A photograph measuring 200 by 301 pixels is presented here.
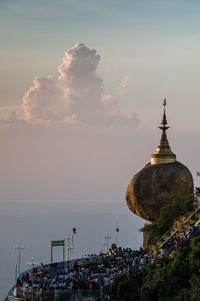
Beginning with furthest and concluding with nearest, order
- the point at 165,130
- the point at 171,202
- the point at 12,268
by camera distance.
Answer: the point at 12,268, the point at 165,130, the point at 171,202

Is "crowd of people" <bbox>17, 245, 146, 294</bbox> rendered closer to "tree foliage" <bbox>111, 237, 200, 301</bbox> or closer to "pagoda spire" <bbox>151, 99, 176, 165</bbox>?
"tree foliage" <bbox>111, 237, 200, 301</bbox>

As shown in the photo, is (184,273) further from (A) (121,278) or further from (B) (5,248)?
(B) (5,248)

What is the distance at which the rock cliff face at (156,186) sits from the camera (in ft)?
189

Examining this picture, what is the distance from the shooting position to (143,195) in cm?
5803

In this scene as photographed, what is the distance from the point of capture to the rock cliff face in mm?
57656

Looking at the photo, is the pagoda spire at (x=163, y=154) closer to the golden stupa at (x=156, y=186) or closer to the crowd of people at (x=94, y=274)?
the golden stupa at (x=156, y=186)

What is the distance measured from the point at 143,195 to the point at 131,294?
22586mm

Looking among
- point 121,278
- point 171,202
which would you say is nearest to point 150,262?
point 121,278

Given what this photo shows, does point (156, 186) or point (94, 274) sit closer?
point (94, 274)

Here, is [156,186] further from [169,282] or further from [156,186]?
[169,282]

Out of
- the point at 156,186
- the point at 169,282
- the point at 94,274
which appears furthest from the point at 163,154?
the point at 169,282

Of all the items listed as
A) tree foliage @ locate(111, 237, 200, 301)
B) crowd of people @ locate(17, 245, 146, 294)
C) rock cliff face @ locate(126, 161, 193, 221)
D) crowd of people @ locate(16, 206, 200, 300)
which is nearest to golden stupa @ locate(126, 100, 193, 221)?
rock cliff face @ locate(126, 161, 193, 221)

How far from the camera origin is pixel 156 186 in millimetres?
57625

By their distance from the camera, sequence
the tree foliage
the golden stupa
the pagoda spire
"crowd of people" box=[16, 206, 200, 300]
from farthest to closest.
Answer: the pagoda spire
the golden stupa
"crowd of people" box=[16, 206, 200, 300]
the tree foliage
